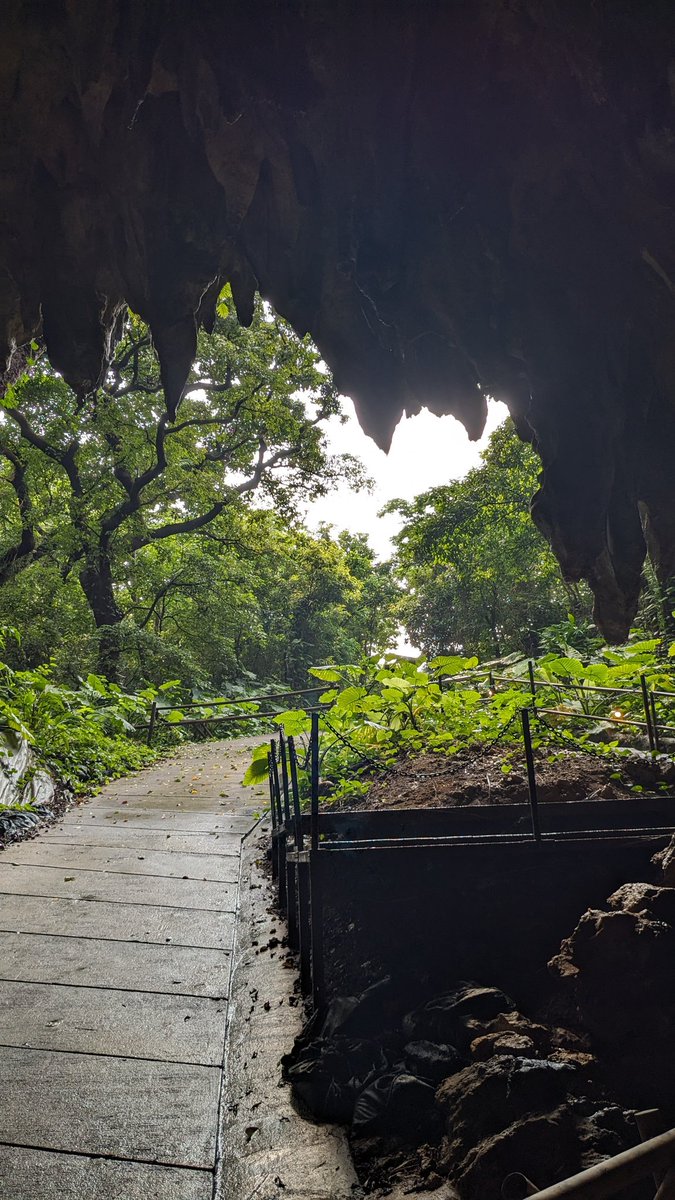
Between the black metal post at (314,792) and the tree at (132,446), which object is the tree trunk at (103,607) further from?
the black metal post at (314,792)

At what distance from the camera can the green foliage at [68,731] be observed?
829 centimetres

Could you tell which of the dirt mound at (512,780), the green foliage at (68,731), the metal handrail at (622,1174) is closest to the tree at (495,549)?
the dirt mound at (512,780)

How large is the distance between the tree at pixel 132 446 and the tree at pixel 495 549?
15.0ft

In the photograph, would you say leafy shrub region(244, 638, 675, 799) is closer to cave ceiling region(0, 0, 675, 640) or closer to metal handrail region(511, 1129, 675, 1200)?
cave ceiling region(0, 0, 675, 640)

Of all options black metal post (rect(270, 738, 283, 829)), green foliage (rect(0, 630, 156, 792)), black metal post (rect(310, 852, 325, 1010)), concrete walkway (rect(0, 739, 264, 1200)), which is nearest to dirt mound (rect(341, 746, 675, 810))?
black metal post (rect(270, 738, 283, 829))

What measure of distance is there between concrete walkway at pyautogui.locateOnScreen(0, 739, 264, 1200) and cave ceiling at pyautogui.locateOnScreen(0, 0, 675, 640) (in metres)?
4.57

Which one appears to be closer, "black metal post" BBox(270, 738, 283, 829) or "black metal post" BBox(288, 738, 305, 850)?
"black metal post" BBox(288, 738, 305, 850)

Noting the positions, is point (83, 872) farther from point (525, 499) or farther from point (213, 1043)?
→ point (525, 499)

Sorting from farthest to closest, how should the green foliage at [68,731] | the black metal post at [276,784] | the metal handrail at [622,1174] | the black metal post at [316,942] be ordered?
the green foliage at [68,731] < the black metal post at [276,784] < the black metal post at [316,942] < the metal handrail at [622,1174]

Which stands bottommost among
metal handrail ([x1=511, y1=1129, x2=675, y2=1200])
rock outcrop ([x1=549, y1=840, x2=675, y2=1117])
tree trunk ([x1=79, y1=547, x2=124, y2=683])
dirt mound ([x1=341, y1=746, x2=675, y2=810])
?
rock outcrop ([x1=549, y1=840, x2=675, y2=1117])

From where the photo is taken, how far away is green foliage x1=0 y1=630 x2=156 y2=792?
27.2 feet

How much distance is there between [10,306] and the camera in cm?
540

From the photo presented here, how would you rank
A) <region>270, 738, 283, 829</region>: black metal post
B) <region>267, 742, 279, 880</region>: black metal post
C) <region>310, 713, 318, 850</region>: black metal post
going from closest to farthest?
<region>310, 713, 318, 850</region>: black metal post, <region>267, 742, 279, 880</region>: black metal post, <region>270, 738, 283, 829</region>: black metal post

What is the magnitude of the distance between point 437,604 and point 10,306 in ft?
72.3
